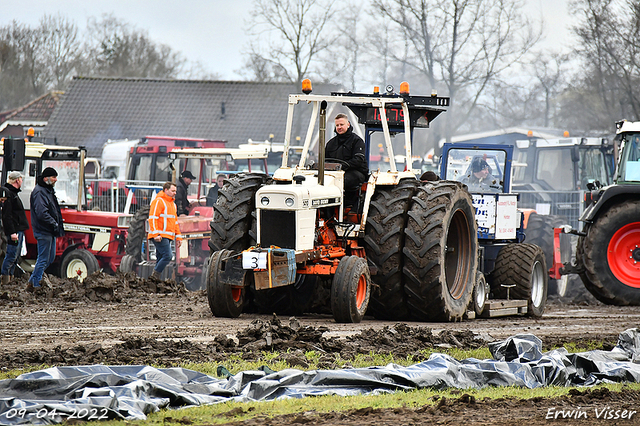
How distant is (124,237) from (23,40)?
4120cm

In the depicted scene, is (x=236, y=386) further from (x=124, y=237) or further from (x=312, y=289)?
(x=124, y=237)

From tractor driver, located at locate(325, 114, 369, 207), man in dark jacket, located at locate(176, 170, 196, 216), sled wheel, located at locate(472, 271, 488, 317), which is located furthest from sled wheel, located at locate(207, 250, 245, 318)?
man in dark jacket, located at locate(176, 170, 196, 216)

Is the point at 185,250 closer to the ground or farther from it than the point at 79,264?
farther from it

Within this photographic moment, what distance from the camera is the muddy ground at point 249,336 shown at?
202 inches

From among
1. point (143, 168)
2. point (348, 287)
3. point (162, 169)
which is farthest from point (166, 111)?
point (348, 287)

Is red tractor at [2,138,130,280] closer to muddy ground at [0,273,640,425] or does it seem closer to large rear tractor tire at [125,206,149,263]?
large rear tractor tire at [125,206,149,263]

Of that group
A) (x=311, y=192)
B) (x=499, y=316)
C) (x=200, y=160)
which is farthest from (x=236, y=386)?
(x=200, y=160)

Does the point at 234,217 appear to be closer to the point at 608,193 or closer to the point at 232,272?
the point at 232,272

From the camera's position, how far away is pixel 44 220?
12938 mm

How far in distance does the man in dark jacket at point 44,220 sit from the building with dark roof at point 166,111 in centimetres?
2788

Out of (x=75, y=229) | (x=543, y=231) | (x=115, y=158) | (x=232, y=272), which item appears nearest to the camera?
(x=232, y=272)

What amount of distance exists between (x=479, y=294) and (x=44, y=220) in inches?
275

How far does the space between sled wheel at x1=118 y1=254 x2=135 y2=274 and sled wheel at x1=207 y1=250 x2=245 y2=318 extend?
6358 mm

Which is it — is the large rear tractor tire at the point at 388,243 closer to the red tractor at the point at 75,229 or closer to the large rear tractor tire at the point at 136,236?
the large rear tractor tire at the point at 136,236
